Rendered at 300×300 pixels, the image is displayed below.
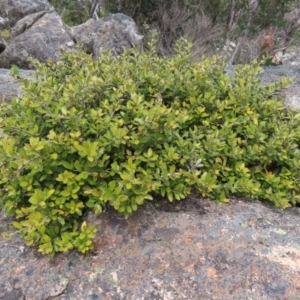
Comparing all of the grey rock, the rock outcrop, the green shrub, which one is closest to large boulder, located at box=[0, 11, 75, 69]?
the rock outcrop

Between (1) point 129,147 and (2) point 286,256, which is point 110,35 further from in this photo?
(2) point 286,256

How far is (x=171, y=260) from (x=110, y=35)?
629 cm

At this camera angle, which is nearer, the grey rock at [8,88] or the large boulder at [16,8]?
the grey rock at [8,88]

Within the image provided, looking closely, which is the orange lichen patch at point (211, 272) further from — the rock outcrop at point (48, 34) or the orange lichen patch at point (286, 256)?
the rock outcrop at point (48, 34)

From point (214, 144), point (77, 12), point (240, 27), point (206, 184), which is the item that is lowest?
point (77, 12)

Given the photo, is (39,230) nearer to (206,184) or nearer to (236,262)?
(206,184)

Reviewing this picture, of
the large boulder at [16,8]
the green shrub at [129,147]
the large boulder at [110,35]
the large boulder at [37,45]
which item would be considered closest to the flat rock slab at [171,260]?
the green shrub at [129,147]

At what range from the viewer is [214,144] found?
195 centimetres

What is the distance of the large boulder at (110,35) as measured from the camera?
7125 millimetres

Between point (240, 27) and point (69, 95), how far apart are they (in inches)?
283

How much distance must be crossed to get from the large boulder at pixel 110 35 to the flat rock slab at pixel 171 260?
5688 millimetres

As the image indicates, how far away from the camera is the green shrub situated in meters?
1.74

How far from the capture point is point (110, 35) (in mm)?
7219

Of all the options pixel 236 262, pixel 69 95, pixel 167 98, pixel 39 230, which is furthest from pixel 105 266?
pixel 167 98
